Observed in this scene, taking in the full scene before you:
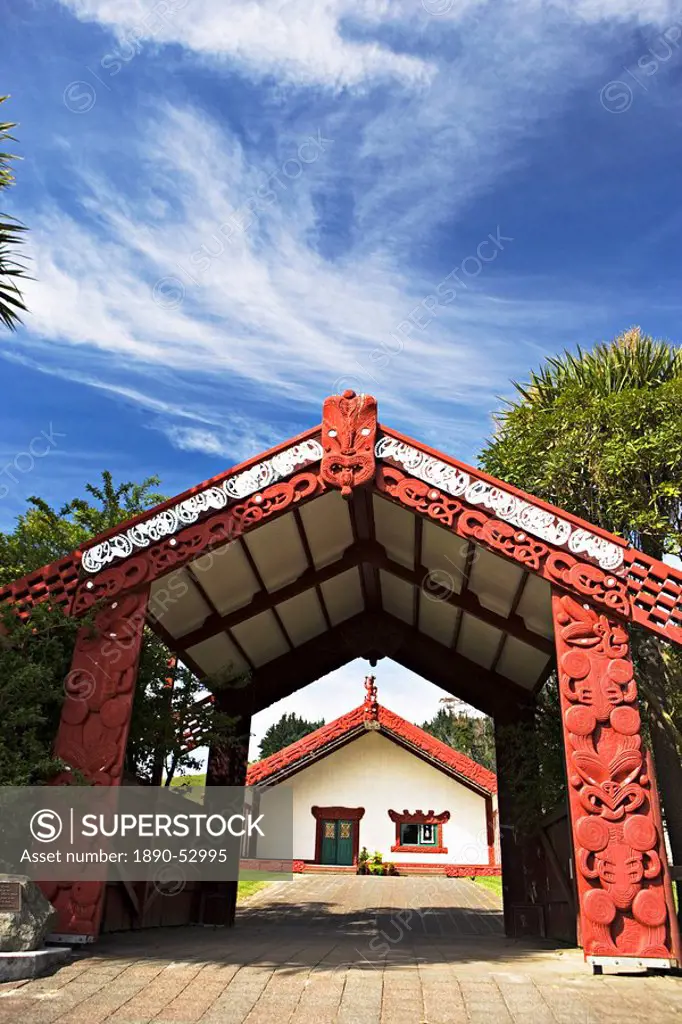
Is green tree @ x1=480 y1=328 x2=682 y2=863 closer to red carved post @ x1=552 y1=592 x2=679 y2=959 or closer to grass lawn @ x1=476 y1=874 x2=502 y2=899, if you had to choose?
red carved post @ x1=552 y1=592 x2=679 y2=959

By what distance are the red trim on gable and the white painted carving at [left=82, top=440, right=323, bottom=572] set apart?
1968 centimetres

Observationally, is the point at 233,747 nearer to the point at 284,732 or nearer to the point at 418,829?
the point at 418,829

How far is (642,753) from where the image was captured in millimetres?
7391

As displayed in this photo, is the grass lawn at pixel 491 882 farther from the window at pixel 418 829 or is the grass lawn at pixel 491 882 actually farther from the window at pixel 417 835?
the window at pixel 417 835

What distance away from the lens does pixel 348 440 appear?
8859 millimetres

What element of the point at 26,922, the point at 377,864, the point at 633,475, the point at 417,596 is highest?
the point at 633,475

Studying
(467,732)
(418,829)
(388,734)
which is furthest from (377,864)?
(467,732)

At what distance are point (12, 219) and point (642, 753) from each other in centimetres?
924

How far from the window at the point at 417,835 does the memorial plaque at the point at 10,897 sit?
76.1 feet

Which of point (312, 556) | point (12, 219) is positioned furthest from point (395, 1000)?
point (12, 219)

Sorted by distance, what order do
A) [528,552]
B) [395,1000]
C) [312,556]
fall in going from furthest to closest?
[312,556]
[528,552]
[395,1000]

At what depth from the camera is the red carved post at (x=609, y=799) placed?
22.3 feet

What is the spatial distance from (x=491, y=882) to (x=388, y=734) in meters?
5.75

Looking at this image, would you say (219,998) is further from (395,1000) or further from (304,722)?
(304,722)
